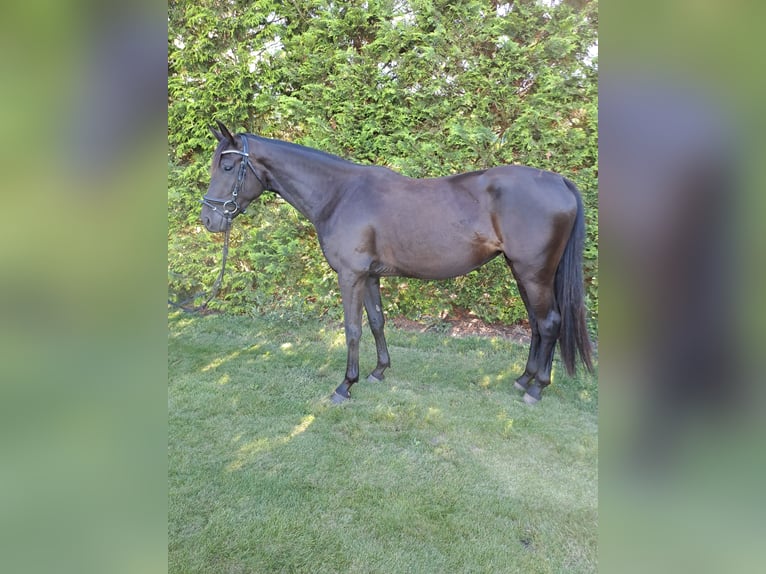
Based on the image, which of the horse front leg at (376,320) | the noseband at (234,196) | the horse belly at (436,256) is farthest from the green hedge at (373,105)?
the noseband at (234,196)

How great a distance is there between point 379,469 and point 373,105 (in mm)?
4069

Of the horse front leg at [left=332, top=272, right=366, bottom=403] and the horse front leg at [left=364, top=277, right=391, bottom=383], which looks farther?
the horse front leg at [left=364, top=277, right=391, bottom=383]

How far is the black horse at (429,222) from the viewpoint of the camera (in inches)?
115

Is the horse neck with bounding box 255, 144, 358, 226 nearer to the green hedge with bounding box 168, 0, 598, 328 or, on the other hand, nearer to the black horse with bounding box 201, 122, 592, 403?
the black horse with bounding box 201, 122, 592, 403

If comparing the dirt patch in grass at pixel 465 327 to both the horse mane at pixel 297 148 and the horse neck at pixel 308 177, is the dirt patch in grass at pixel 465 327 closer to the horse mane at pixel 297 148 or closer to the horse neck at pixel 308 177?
the horse neck at pixel 308 177

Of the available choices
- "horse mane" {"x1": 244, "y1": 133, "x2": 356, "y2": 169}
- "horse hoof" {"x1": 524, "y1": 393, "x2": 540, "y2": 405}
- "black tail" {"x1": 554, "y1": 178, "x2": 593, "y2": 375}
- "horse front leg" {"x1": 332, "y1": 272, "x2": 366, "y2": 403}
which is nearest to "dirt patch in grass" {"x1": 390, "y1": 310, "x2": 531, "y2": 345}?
"horse hoof" {"x1": 524, "y1": 393, "x2": 540, "y2": 405}

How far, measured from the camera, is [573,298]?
2.96m

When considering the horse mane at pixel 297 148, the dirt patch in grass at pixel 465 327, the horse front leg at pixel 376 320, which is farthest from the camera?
the dirt patch in grass at pixel 465 327

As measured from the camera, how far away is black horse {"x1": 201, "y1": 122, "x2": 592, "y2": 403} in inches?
115
